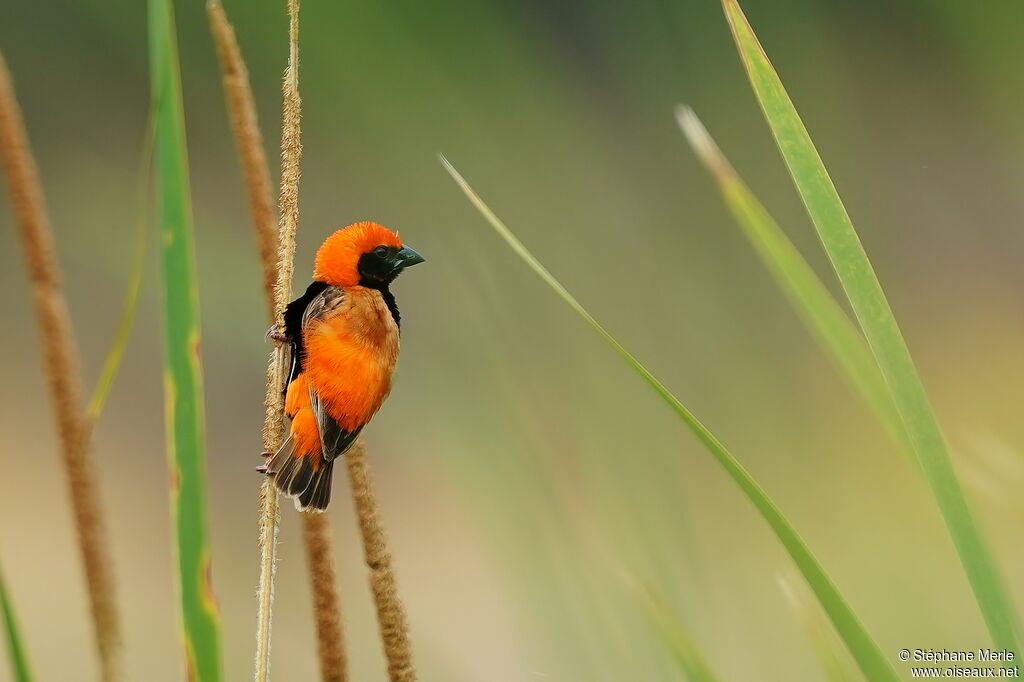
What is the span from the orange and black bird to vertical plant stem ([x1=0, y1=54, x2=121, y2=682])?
0.34ft

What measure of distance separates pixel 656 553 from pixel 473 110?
2.84 feet

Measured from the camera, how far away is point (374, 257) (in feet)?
2.62

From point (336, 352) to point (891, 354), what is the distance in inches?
15.6

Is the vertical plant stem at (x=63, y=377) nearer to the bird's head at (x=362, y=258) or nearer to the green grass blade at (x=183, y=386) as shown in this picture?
the green grass blade at (x=183, y=386)

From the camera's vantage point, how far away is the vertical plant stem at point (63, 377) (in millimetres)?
519

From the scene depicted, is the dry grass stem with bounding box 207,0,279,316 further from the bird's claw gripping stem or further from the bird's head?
the bird's head

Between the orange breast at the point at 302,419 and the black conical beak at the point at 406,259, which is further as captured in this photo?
the black conical beak at the point at 406,259

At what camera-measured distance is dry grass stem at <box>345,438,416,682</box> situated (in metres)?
0.54

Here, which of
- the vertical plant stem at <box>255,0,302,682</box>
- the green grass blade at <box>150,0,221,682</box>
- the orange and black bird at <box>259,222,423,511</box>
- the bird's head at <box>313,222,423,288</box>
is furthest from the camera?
the bird's head at <box>313,222,423,288</box>

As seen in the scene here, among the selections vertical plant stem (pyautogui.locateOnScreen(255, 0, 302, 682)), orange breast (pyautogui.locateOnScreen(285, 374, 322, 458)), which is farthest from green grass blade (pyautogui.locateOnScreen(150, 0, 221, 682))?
orange breast (pyautogui.locateOnScreen(285, 374, 322, 458))

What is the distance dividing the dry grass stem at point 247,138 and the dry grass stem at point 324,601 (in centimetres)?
16

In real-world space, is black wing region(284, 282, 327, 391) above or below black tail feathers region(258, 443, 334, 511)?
above

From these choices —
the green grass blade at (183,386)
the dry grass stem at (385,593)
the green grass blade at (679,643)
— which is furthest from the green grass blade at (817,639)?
the green grass blade at (183,386)

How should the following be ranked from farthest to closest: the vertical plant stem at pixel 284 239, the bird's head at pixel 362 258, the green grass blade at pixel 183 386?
1. the bird's head at pixel 362 258
2. the vertical plant stem at pixel 284 239
3. the green grass blade at pixel 183 386
